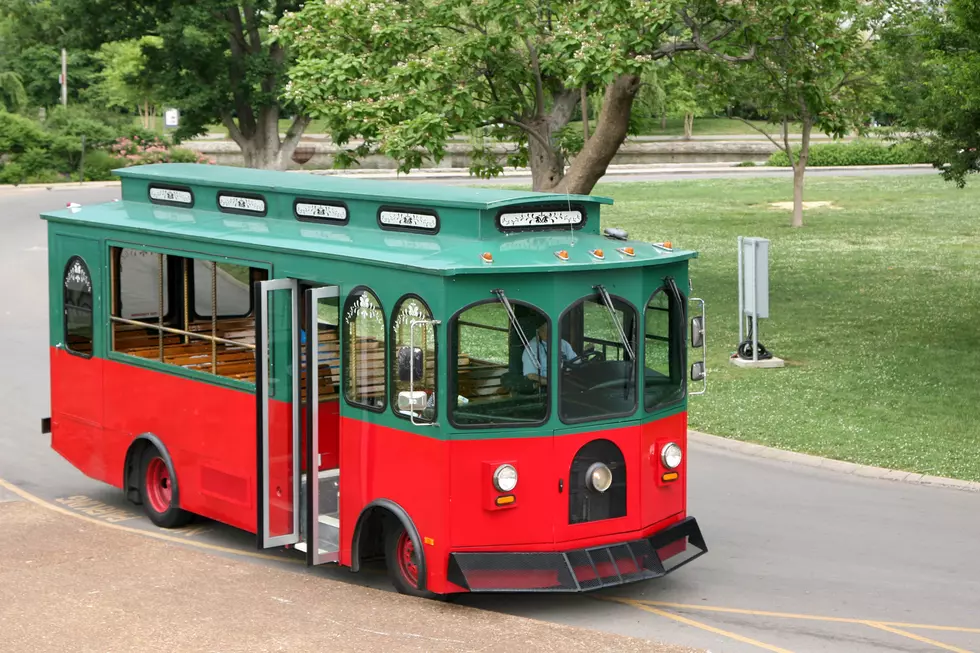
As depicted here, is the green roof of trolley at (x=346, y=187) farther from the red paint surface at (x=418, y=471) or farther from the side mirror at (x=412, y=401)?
the red paint surface at (x=418, y=471)

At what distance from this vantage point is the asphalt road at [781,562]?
9602 millimetres

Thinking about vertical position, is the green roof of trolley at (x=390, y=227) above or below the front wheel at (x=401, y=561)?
above

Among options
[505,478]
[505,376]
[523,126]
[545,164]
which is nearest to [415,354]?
[505,376]

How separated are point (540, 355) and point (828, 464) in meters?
5.79

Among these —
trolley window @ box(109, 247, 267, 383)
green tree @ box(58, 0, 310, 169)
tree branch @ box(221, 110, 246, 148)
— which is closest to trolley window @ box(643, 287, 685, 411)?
trolley window @ box(109, 247, 267, 383)

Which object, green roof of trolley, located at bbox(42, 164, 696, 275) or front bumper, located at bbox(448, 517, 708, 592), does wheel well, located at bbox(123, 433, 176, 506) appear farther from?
front bumper, located at bbox(448, 517, 708, 592)

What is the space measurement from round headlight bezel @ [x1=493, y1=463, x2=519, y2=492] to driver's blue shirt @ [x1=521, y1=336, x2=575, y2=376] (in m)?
0.62

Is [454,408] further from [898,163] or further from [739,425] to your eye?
[898,163]

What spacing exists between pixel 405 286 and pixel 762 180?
143ft

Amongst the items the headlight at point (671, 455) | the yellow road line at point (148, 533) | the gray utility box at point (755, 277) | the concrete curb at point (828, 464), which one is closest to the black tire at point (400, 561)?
the yellow road line at point (148, 533)

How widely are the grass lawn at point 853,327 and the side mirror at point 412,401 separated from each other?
6367 mm

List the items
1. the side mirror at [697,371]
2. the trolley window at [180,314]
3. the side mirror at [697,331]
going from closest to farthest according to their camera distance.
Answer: the side mirror at [697,331], the side mirror at [697,371], the trolley window at [180,314]

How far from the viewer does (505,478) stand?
30.9ft

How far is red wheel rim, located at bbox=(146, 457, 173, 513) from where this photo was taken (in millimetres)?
12336
